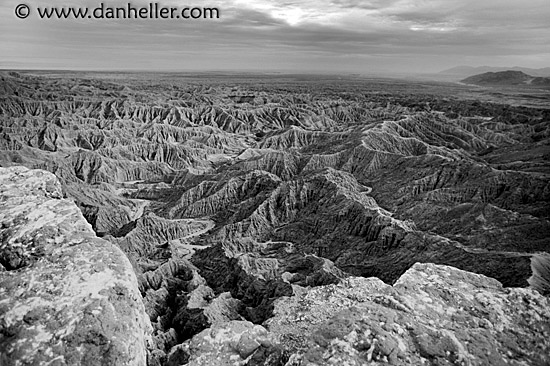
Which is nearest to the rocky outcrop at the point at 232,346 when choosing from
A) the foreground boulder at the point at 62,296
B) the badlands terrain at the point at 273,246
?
the badlands terrain at the point at 273,246

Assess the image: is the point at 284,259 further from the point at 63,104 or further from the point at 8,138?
the point at 63,104

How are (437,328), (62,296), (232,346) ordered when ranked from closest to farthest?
(437,328) < (62,296) < (232,346)

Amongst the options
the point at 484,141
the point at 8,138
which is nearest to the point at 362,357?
the point at 8,138

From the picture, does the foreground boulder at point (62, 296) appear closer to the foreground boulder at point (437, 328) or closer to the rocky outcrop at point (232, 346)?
the rocky outcrop at point (232, 346)

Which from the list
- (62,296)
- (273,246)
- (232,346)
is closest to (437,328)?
(232,346)

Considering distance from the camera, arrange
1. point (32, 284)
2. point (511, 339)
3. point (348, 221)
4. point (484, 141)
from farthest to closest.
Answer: point (484, 141) < point (348, 221) < point (32, 284) < point (511, 339)

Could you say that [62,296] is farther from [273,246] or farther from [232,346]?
[273,246]
